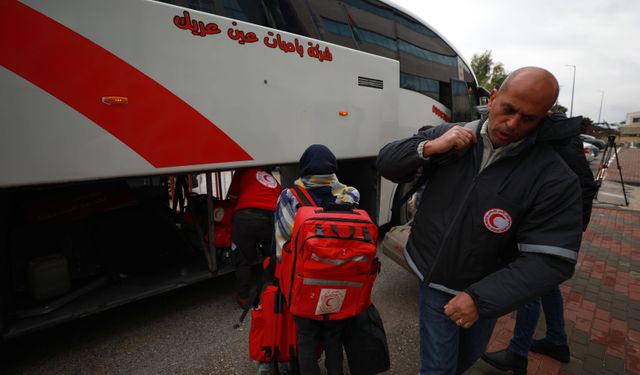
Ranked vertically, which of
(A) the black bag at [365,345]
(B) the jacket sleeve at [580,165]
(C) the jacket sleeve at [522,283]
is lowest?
(A) the black bag at [365,345]

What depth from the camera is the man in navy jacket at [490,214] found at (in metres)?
1.23

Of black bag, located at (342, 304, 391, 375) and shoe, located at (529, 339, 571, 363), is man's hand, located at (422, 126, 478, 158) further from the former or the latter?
shoe, located at (529, 339, 571, 363)

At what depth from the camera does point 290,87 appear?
3078 mm

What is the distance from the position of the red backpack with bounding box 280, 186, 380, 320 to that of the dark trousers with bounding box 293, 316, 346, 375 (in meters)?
0.17

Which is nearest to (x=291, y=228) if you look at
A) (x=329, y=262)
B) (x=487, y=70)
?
(x=329, y=262)

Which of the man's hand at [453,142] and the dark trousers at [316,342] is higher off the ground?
the man's hand at [453,142]

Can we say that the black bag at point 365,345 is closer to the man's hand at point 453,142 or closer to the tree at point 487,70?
the man's hand at point 453,142

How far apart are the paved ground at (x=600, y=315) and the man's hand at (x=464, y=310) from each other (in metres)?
1.57

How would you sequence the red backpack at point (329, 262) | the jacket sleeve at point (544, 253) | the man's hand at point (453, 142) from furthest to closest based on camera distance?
the red backpack at point (329, 262), the man's hand at point (453, 142), the jacket sleeve at point (544, 253)

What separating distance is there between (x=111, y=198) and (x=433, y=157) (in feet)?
10.4

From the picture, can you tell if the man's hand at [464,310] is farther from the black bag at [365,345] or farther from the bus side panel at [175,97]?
the bus side panel at [175,97]

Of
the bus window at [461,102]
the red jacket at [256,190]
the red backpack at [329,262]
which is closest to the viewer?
the red backpack at [329,262]

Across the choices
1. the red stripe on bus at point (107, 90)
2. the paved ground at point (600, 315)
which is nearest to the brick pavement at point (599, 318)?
the paved ground at point (600, 315)

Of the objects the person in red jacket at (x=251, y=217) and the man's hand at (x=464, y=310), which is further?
the person in red jacket at (x=251, y=217)
